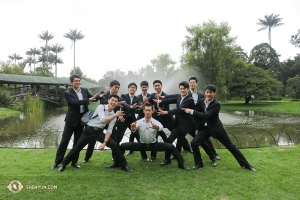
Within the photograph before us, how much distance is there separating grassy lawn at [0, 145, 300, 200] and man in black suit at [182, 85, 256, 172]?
0.72ft

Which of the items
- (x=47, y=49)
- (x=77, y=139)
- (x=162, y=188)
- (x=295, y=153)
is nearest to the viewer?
(x=162, y=188)

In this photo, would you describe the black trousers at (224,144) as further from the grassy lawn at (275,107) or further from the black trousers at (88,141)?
the grassy lawn at (275,107)

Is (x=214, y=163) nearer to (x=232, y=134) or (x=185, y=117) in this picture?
(x=185, y=117)

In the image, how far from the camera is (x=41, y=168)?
4051 mm

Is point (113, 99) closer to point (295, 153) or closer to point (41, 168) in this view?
point (41, 168)

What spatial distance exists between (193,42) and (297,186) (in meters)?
21.9

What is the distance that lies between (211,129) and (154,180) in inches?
57.6

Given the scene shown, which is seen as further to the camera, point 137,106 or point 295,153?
point 295,153

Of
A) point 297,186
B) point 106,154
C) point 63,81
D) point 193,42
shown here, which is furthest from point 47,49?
point 297,186

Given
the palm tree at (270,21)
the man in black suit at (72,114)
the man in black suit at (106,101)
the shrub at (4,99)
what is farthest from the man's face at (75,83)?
the palm tree at (270,21)

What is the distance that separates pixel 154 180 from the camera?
3586 millimetres

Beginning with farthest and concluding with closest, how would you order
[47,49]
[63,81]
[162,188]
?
[47,49] → [63,81] → [162,188]

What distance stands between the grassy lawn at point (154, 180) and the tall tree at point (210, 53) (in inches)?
752

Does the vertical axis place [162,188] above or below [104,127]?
below
